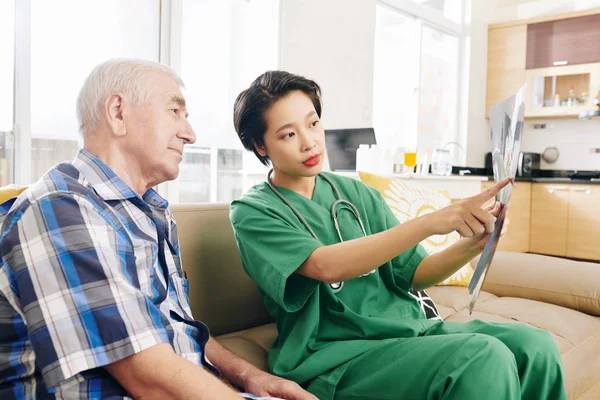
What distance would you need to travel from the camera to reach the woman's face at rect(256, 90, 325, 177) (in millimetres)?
1335

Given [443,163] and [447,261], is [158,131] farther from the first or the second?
[443,163]

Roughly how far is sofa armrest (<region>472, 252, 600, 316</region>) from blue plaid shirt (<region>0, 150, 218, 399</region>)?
1.55m

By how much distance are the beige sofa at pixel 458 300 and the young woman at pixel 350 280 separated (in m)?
0.19

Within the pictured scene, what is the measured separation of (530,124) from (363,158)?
3.40 m

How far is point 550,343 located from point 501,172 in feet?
1.46

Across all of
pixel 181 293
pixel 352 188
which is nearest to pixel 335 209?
pixel 352 188

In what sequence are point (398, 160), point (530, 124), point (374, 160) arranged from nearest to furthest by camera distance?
point (374, 160)
point (398, 160)
point (530, 124)

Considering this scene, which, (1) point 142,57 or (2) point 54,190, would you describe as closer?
(2) point 54,190

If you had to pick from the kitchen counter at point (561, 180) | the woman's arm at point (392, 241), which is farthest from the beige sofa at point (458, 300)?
the kitchen counter at point (561, 180)

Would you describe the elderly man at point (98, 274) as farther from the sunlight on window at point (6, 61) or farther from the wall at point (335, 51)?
the wall at point (335, 51)

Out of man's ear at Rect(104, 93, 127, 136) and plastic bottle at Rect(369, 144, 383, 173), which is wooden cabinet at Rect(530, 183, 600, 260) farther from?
man's ear at Rect(104, 93, 127, 136)

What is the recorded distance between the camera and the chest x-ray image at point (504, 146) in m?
0.92

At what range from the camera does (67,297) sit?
2.51 ft

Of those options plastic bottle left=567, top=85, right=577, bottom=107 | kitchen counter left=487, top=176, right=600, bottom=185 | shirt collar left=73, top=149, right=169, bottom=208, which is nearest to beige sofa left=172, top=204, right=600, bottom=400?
shirt collar left=73, top=149, right=169, bottom=208
